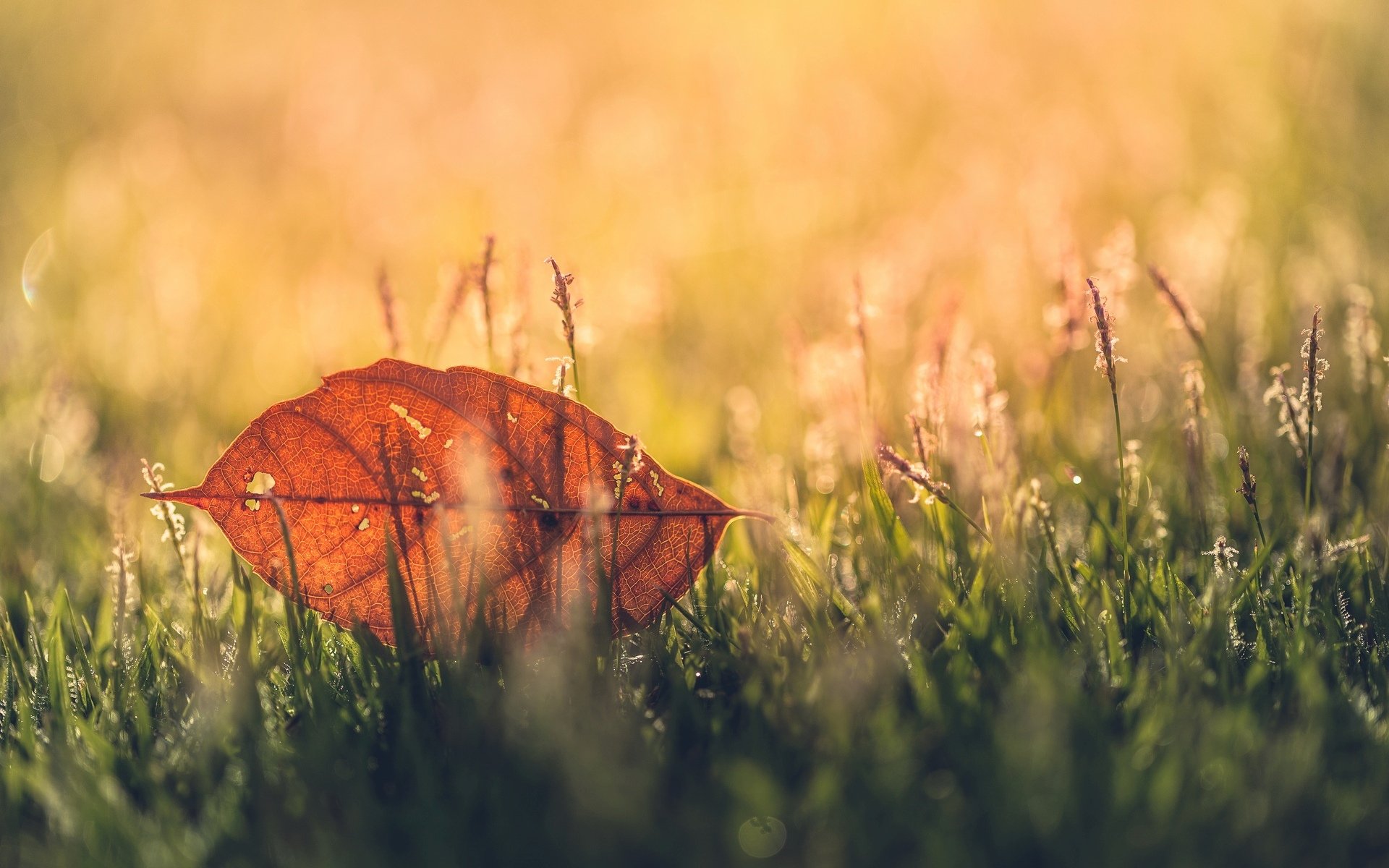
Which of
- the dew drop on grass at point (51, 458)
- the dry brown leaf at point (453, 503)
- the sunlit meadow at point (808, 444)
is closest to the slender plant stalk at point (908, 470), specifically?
the sunlit meadow at point (808, 444)

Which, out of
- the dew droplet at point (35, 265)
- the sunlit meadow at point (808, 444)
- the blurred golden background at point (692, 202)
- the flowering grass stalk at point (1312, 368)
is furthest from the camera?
the dew droplet at point (35, 265)

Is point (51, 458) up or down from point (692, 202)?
down

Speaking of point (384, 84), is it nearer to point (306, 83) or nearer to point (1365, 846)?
point (306, 83)

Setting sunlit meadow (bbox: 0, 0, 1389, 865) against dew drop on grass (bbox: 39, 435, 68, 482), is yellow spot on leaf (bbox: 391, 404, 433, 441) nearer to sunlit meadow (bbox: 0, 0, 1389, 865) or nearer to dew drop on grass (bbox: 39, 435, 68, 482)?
sunlit meadow (bbox: 0, 0, 1389, 865)

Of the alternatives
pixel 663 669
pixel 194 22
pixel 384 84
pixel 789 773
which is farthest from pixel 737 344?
pixel 194 22

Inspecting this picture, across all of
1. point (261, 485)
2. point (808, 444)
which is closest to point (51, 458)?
point (261, 485)

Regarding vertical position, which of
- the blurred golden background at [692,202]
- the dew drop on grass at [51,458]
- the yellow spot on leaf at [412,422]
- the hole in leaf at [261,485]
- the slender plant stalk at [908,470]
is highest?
the blurred golden background at [692,202]

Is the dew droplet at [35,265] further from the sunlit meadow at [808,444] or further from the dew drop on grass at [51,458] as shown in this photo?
the dew drop on grass at [51,458]

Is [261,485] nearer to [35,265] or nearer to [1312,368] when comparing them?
[1312,368]
